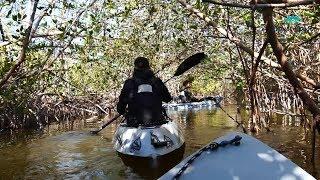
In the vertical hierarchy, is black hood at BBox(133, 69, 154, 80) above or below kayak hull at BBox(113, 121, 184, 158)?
above

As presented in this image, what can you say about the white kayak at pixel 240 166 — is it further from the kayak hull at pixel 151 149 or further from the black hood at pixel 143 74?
the black hood at pixel 143 74

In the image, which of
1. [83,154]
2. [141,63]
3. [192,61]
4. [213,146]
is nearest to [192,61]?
[192,61]

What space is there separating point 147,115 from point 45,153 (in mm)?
4460

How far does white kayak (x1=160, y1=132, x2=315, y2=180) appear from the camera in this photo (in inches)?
120

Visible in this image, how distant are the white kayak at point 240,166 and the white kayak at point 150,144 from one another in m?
3.41

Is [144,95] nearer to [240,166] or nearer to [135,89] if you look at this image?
[135,89]

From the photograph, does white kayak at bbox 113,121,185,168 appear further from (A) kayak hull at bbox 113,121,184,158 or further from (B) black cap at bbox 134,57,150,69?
(B) black cap at bbox 134,57,150,69

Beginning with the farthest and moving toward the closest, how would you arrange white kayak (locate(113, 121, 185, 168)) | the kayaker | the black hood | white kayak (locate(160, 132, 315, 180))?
the black hood < the kayaker < white kayak (locate(113, 121, 185, 168)) < white kayak (locate(160, 132, 315, 180))

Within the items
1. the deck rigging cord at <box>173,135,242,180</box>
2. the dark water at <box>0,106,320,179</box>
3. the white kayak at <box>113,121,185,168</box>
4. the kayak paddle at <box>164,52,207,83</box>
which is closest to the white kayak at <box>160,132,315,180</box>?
the deck rigging cord at <box>173,135,242,180</box>

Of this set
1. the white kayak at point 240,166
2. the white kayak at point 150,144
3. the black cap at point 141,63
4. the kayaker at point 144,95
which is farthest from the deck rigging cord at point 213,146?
the black cap at point 141,63

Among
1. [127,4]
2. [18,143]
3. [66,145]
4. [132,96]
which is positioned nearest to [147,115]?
[132,96]

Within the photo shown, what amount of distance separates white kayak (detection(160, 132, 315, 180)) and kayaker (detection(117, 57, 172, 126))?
4035 mm

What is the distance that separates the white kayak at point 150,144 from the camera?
22.1ft

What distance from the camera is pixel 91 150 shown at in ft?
35.4
